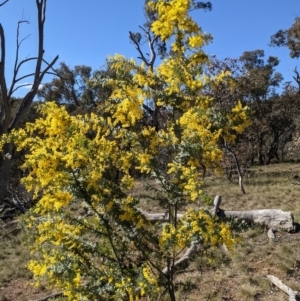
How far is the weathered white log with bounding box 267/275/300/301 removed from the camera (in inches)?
182

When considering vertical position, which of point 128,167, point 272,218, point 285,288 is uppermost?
point 128,167

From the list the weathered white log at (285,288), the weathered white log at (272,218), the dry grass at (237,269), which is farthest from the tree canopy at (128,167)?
the weathered white log at (272,218)

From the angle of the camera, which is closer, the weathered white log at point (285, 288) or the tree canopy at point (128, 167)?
the tree canopy at point (128, 167)

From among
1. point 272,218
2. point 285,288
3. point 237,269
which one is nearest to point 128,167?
point 285,288

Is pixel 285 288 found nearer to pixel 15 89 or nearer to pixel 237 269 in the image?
pixel 237 269

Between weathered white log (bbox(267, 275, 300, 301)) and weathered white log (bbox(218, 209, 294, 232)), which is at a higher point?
weathered white log (bbox(218, 209, 294, 232))

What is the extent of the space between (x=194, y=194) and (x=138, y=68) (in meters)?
1.23

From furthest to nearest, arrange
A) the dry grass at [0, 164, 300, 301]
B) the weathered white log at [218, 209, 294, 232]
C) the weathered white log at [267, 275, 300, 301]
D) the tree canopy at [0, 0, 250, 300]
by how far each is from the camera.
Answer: the weathered white log at [218, 209, 294, 232] → the dry grass at [0, 164, 300, 301] → the weathered white log at [267, 275, 300, 301] → the tree canopy at [0, 0, 250, 300]

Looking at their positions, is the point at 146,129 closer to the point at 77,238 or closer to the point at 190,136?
the point at 190,136

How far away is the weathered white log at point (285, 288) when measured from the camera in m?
4.61

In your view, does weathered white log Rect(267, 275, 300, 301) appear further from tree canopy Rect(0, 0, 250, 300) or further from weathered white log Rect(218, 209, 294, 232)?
weathered white log Rect(218, 209, 294, 232)

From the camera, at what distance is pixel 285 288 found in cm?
484

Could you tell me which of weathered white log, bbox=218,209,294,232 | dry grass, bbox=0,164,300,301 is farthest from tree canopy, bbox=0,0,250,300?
weathered white log, bbox=218,209,294,232

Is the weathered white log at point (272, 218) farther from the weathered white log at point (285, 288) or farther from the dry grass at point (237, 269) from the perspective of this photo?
the weathered white log at point (285, 288)
